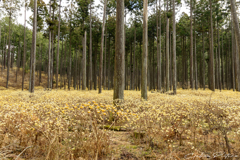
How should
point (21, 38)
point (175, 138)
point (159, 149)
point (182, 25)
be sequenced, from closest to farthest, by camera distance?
1. point (159, 149)
2. point (175, 138)
3. point (182, 25)
4. point (21, 38)

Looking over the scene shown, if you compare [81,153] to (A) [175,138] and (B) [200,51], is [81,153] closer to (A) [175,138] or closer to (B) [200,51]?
(A) [175,138]

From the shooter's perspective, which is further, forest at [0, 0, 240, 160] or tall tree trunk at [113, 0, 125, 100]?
tall tree trunk at [113, 0, 125, 100]

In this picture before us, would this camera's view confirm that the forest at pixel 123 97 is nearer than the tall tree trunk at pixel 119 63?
Yes

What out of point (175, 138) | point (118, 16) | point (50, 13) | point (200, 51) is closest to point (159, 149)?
point (175, 138)

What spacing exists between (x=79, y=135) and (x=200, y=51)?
31.9 meters

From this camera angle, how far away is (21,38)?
30.4 meters

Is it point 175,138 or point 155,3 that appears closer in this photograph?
point 175,138

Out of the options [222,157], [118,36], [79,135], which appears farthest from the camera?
[118,36]

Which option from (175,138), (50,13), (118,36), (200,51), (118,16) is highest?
(50,13)

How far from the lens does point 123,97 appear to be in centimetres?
636

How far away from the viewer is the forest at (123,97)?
263cm

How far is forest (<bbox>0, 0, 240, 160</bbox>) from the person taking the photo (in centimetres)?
263

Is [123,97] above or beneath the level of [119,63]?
beneath

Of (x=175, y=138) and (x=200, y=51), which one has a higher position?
(x=200, y=51)
